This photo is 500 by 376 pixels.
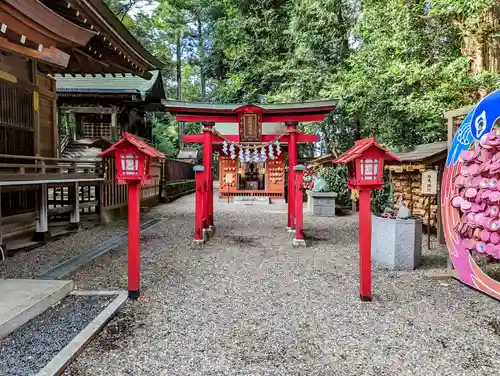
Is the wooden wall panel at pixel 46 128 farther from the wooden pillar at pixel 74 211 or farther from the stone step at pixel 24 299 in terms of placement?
the stone step at pixel 24 299

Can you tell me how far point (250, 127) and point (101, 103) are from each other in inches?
338

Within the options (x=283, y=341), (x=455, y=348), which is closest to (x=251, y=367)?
(x=283, y=341)

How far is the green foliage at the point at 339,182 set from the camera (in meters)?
12.3

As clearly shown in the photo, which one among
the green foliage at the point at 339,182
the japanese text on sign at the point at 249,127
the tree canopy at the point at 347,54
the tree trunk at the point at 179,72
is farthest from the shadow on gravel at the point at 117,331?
the tree trunk at the point at 179,72

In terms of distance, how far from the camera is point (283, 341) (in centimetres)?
281

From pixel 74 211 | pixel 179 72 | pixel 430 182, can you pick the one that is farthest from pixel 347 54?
pixel 179 72

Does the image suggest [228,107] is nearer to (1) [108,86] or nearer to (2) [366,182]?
(2) [366,182]

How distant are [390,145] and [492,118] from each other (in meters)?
7.05

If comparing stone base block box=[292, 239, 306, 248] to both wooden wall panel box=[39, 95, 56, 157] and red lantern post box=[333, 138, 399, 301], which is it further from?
wooden wall panel box=[39, 95, 56, 157]

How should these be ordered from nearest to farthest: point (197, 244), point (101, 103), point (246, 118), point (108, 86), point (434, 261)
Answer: point (434, 261), point (197, 244), point (246, 118), point (108, 86), point (101, 103)

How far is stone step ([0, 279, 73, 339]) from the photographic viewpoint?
287 cm

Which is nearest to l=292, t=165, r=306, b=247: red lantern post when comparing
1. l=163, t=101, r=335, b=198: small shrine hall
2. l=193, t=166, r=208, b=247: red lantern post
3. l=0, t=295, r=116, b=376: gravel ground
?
l=163, t=101, r=335, b=198: small shrine hall

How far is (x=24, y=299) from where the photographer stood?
3.25 metres

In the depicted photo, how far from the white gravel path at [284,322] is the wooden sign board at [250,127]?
3.08 meters
